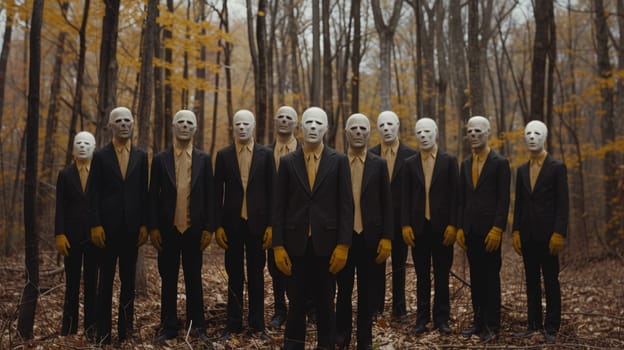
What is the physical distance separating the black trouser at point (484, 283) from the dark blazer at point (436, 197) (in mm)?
348

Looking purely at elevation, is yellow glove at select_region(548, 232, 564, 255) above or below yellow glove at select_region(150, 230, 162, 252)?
below

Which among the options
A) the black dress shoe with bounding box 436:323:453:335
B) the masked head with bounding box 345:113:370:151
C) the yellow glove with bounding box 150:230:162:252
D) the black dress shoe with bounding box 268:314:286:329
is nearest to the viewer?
the masked head with bounding box 345:113:370:151

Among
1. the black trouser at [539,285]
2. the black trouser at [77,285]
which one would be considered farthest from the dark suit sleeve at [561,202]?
the black trouser at [77,285]

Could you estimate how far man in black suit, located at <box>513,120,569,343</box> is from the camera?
591cm

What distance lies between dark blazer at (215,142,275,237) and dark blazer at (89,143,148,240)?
2.57 ft

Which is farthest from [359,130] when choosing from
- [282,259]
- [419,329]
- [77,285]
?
[77,285]

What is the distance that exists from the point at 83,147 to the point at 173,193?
4.20 feet

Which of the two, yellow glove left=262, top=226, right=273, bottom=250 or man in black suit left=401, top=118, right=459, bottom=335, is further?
man in black suit left=401, top=118, right=459, bottom=335

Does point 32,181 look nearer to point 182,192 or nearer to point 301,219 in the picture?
point 182,192

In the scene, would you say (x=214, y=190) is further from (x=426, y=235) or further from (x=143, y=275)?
(x=143, y=275)

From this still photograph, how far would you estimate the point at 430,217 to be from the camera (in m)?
6.24

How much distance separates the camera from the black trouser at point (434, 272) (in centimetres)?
621

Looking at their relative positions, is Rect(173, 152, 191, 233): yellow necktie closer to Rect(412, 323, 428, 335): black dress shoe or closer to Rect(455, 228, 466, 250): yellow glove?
Rect(412, 323, 428, 335): black dress shoe

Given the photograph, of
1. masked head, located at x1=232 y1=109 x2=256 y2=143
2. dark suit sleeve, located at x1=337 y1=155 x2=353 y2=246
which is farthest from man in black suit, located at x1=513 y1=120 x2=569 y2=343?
masked head, located at x1=232 y1=109 x2=256 y2=143
